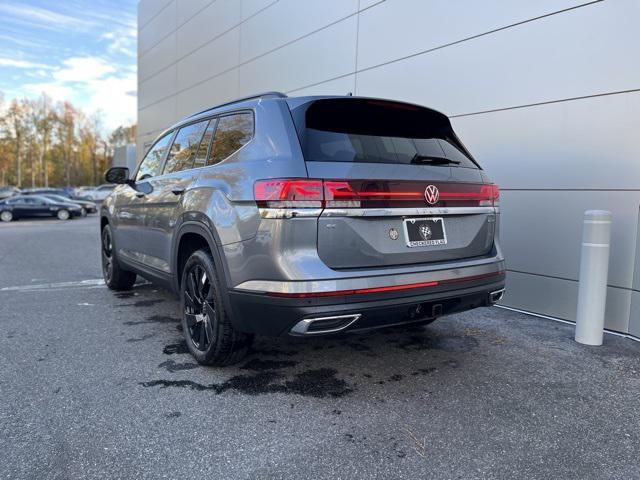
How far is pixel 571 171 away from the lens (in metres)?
5.07

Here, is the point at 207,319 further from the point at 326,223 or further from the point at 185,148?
the point at 185,148

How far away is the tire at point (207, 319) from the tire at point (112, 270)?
2500 millimetres

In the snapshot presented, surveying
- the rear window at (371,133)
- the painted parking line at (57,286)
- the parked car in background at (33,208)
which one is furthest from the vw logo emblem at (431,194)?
the parked car in background at (33,208)

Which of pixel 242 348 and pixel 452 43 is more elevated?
pixel 452 43

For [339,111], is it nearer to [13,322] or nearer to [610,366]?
[610,366]

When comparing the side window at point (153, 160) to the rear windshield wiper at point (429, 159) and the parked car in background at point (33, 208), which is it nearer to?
the rear windshield wiper at point (429, 159)

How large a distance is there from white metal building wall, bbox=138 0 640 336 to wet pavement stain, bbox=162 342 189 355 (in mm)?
3754

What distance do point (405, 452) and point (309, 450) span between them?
0.49m

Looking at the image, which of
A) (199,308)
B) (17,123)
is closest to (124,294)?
(199,308)

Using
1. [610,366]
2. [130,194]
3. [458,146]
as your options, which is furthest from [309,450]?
[130,194]

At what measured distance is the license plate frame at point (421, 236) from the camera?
116 inches

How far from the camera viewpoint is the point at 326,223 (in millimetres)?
2693

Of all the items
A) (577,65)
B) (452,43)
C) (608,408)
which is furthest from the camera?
(452,43)

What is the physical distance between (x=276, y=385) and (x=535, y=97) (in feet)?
13.8
